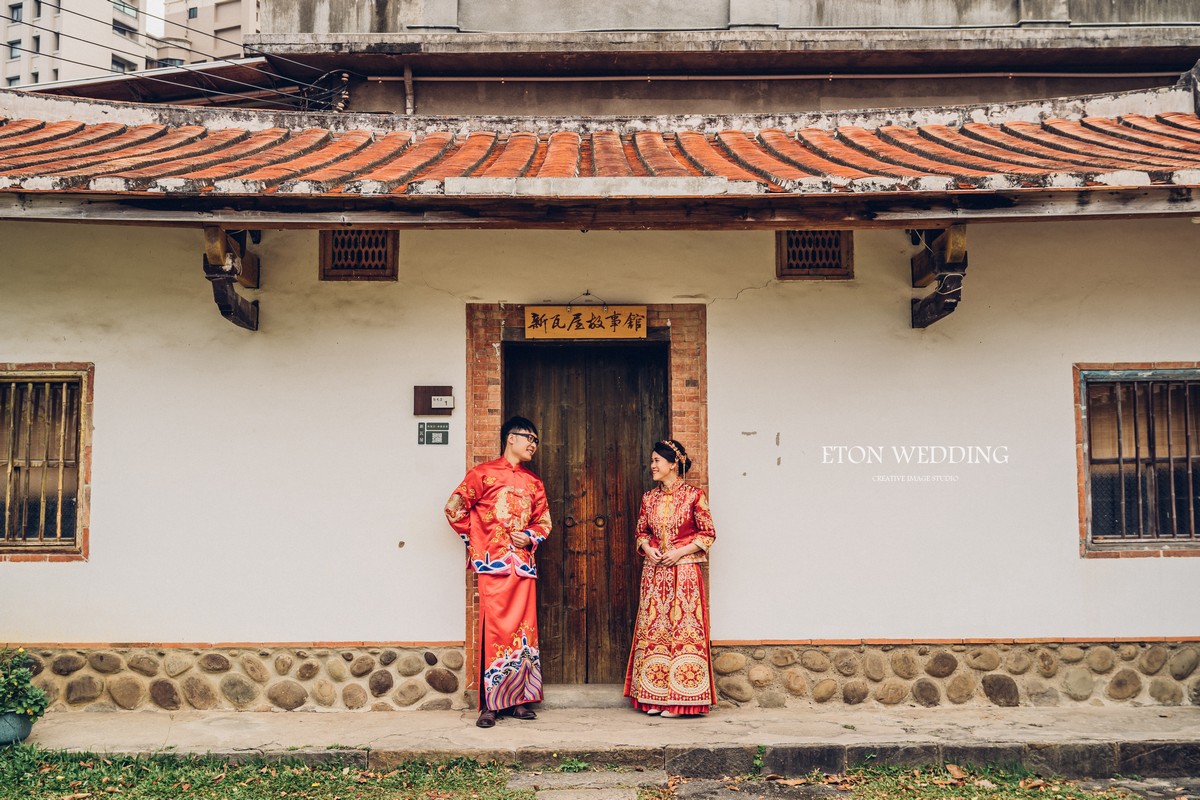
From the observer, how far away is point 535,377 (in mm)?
6211

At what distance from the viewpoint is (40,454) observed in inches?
232

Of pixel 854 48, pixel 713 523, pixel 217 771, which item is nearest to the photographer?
pixel 217 771

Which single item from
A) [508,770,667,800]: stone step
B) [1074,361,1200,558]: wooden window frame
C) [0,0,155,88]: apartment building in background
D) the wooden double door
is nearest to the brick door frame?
the wooden double door

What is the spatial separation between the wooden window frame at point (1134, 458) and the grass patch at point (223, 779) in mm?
3993

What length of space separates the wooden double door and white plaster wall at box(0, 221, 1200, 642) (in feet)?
1.58

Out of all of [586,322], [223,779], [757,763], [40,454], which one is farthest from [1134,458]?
[40,454]

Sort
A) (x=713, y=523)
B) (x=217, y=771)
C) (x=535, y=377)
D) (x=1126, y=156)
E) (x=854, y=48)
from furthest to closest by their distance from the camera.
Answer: (x=854, y=48), (x=535, y=377), (x=713, y=523), (x=1126, y=156), (x=217, y=771)

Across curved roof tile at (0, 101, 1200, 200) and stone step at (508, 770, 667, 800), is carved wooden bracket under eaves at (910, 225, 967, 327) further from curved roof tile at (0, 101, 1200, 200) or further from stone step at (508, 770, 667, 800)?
stone step at (508, 770, 667, 800)

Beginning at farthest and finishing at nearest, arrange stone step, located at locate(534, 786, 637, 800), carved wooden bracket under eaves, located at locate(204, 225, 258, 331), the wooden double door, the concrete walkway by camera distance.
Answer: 1. the wooden double door
2. carved wooden bracket under eaves, located at locate(204, 225, 258, 331)
3. the concrete walkway
4. stone step, located at locate(534, 786, 637, 800)

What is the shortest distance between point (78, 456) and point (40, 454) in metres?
0.28

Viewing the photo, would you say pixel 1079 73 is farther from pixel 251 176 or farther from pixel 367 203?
pixel 251 176

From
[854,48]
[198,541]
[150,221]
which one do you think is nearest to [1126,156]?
[854,48]

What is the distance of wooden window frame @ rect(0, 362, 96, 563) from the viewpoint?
576 cm

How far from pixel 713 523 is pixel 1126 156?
3.38 metres
